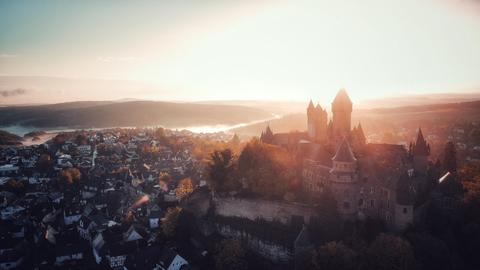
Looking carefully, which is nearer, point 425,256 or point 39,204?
point 425,256

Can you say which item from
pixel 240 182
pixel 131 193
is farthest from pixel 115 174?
pixel 240 182

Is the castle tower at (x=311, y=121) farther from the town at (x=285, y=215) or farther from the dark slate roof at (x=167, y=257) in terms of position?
the dark slate roof at (x=167, y=257)

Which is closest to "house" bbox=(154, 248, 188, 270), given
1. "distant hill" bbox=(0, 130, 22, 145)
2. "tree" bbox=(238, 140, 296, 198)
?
"tree" bbox=(238, 140, 296, 198)

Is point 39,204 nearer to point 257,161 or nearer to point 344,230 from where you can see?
point 257,161

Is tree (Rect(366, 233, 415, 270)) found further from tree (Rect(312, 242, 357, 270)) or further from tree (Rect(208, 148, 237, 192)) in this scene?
tree (Rect(208, 148, 237, 192))

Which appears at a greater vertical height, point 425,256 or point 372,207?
point 372,207

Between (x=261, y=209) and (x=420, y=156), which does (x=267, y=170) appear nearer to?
(x=261, y=209)

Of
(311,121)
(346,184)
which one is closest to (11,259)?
(346,184)
